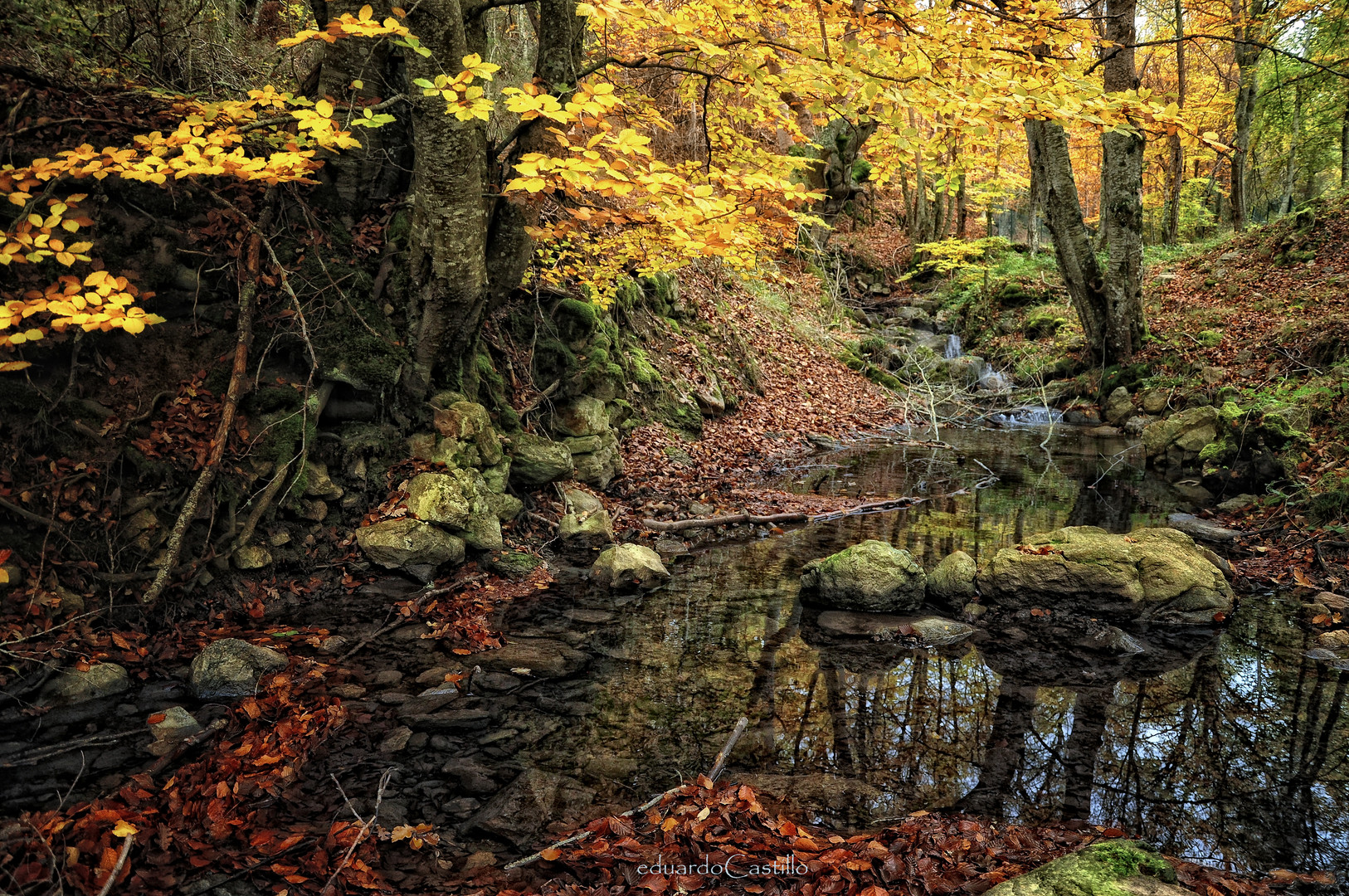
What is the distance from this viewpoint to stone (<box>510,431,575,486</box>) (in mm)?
7355

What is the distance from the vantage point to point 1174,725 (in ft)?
14.3

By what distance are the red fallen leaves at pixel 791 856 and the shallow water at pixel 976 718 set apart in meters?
0.28

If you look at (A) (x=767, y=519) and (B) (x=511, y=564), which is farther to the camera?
(A) (x=767, y=519)

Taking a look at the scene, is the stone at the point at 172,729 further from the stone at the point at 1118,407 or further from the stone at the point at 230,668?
the stone at the point at 1118,407

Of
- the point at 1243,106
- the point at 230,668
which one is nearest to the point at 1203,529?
the point at 230,668

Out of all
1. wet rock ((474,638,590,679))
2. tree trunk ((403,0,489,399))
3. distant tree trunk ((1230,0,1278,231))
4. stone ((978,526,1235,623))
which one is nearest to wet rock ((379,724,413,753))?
wet rock ((474,638,590,679))

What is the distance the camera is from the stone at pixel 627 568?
21.1 feet

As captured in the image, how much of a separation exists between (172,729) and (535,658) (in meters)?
2.17

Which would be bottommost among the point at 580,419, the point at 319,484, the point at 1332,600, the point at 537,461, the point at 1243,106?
the point at 1332,600

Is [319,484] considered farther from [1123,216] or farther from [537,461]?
[1123,216]

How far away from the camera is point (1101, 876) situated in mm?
2443

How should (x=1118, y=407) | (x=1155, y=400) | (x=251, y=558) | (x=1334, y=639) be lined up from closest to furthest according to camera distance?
(x=251, y=558) < (x=1334, y=639) < (x=1155, y=400) < (x=1118, y=407)

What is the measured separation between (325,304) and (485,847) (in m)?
4.92

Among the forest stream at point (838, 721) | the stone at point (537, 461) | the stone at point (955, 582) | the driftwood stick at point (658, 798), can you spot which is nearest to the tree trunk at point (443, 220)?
the stone at point (537, 461)
